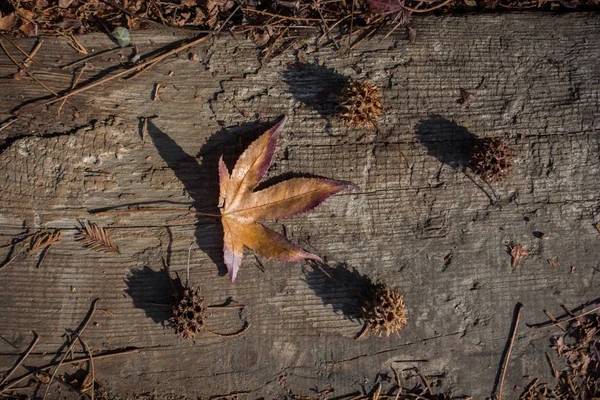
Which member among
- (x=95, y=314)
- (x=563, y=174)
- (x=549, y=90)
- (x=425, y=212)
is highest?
(x=549, y=90)

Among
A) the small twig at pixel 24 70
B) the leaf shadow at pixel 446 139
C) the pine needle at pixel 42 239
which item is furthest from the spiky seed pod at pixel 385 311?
the small twig at pixel 24 70

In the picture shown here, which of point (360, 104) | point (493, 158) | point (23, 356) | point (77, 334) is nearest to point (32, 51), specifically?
point (77, 334)

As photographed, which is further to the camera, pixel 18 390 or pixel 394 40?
pixel 394 40

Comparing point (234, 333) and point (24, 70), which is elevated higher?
point (24, 70)

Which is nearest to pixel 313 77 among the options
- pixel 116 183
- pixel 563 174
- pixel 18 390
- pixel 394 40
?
pixel 394 40

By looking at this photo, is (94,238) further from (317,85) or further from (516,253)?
(516,253)

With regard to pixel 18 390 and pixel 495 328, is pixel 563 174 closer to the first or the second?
pixel 495 328
